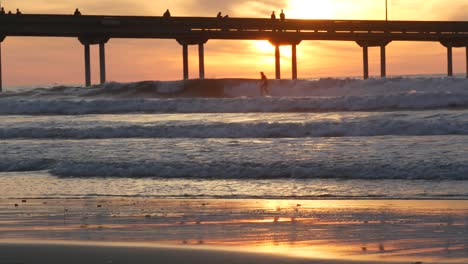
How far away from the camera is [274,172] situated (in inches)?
541

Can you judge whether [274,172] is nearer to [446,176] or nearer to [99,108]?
[446,176]

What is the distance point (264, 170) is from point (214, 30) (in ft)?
106

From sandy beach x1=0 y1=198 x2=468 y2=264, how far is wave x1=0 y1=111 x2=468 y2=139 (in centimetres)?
1023

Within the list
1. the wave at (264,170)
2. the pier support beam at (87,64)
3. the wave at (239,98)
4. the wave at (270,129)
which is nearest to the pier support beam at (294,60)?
the wave at (239,98)

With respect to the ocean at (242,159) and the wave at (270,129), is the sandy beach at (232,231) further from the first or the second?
the wave at (270,129)

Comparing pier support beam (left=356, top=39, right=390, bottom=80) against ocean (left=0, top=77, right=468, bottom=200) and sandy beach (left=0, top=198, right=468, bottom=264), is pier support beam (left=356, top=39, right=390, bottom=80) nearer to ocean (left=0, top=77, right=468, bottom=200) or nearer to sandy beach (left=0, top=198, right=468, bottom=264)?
ocean (left=0, top=77, right=468, bottom=200)

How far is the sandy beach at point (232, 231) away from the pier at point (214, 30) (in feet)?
113

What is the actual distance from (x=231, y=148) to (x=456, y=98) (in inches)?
725

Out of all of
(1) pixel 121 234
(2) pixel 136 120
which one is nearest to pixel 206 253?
(1) pixel 121 234

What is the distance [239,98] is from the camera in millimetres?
34938

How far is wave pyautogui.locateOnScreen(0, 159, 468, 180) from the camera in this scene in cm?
1305

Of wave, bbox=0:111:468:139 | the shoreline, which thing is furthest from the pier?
the shoreline

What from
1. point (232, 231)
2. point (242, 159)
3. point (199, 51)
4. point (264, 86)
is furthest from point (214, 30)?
point (232, 231)

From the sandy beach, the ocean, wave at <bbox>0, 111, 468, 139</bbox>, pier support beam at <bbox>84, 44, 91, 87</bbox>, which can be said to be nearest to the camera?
the sandy beach
